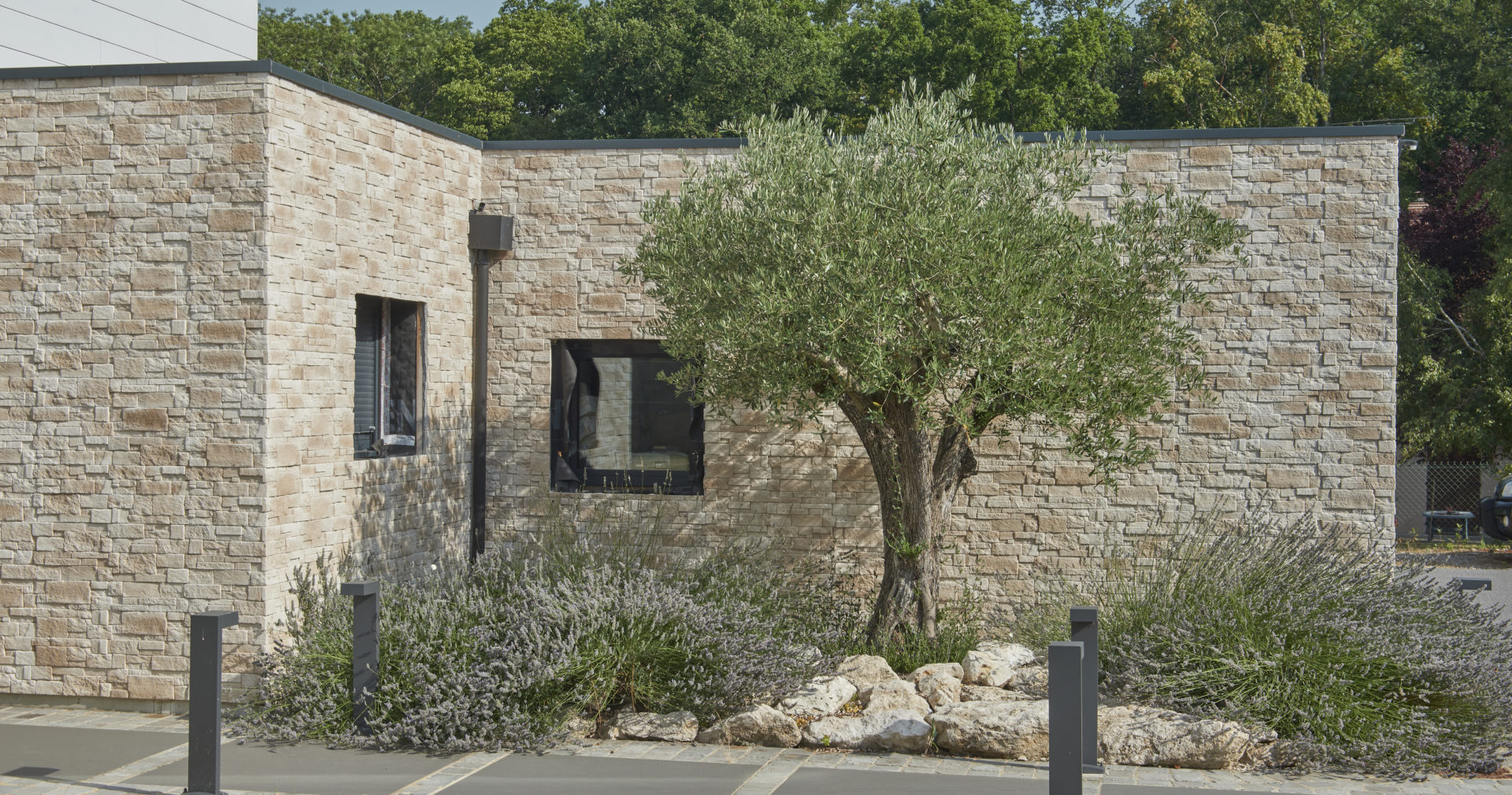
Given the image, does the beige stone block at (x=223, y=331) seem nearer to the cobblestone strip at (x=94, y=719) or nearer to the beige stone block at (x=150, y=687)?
the beige stone block at (x=150, y=687)

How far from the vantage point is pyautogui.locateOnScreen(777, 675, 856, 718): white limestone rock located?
23.9 ft

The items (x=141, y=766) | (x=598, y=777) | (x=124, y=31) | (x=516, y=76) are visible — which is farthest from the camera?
(x=516, y=76)

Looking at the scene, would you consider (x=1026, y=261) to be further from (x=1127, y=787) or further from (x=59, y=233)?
(x=59, y=233)

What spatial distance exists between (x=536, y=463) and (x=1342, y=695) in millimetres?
6121

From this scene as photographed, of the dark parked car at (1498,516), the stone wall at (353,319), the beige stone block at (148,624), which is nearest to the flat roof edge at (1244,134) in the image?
the stone wall at (353,319)

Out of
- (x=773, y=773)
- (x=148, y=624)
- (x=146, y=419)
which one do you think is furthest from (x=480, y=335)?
(x=773, y=773)

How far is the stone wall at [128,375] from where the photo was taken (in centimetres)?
768

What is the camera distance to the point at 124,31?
1162cm

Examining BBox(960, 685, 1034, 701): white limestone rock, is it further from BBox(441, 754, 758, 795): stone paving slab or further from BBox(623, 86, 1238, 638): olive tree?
BBox(441, 754, 758, 795): stone paving slab

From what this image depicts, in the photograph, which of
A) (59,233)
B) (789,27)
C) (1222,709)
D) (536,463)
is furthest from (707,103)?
(1222,709)

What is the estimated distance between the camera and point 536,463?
10.1 meters

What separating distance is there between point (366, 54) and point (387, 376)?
2894 centimetres

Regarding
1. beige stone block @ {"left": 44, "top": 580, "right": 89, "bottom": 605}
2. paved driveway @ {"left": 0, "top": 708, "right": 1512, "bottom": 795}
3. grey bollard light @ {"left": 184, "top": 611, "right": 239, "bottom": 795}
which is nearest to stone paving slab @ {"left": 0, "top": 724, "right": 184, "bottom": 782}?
paved driveway @ {"left": 0, "top": 708, "right": 1512, "bottom": 795}

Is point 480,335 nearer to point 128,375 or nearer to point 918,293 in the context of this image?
point 128,375
